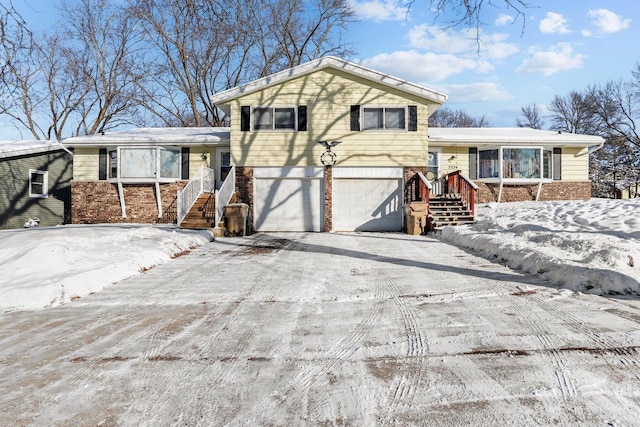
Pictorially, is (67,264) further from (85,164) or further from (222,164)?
(85,164)

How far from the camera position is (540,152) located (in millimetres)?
14500

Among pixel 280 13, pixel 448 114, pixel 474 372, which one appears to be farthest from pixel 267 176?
pixel 448 114

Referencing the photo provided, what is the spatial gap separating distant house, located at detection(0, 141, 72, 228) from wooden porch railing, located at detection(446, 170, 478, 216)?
16.6m

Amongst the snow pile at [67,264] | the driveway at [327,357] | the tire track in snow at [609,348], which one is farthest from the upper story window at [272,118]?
the tire track in snow at [609,348]

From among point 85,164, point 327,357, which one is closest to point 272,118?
point 85,164

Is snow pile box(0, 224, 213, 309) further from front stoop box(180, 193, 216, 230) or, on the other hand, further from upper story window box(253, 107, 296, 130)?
upper story window box(253, 107, 296, 130)

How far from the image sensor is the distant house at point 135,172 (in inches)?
552

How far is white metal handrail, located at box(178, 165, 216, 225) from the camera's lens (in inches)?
447

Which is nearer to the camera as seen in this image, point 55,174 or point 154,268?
point 154,268

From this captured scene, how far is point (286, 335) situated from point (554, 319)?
2.33 metres

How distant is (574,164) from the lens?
49.3 feet

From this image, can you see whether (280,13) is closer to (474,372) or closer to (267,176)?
(267,176)

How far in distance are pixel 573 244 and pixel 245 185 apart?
32.8ft

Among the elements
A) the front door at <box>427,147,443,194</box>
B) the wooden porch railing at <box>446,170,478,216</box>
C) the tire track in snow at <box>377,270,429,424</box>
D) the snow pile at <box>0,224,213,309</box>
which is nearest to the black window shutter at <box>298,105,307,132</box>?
the front door at <box>427,147,443,194</box>
